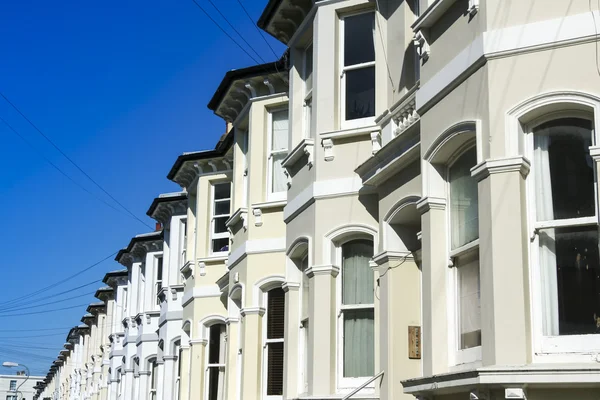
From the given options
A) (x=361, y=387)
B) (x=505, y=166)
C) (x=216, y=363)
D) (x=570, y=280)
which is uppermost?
(x=505, y=166)

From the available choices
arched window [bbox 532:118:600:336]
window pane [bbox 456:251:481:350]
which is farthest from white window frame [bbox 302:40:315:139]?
arched window [bbox 532:118:600:336]

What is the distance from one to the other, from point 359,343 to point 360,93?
3988mm

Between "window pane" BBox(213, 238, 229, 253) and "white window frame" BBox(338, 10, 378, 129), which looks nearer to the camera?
"white window frame" BBox(338, 10, 378, 129)

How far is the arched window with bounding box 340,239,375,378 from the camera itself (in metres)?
13.7

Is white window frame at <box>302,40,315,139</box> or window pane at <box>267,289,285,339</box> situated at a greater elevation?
white window frame at <box>302,40,315,139</box>

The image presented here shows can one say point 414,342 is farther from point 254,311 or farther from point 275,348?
point 254,311

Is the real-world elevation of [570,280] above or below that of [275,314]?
below

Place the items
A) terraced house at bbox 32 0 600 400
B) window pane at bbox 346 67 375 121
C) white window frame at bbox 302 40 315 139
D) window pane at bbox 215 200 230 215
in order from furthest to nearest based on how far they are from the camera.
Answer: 1. window pane at bbox 215 200 230 215
2. white window frame at bbox 302 40 315 139
3. window pane at bbox 346 67 375 121
4. terraced house at bbox 32 0 600 400

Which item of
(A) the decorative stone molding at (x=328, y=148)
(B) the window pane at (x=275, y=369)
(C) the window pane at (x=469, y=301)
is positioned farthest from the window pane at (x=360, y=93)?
(B) the window pane at (x=275, y=369)

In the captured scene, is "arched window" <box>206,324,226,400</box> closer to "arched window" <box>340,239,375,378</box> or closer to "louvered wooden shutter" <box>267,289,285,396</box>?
"louvered wooden shutter" <box>267,289,285,396</box>

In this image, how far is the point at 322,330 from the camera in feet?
45.9

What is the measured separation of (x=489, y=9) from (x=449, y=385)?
13.0 feet

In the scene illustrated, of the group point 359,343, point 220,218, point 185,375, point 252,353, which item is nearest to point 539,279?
point 359,343

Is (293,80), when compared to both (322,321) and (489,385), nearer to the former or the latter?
(322,321)
